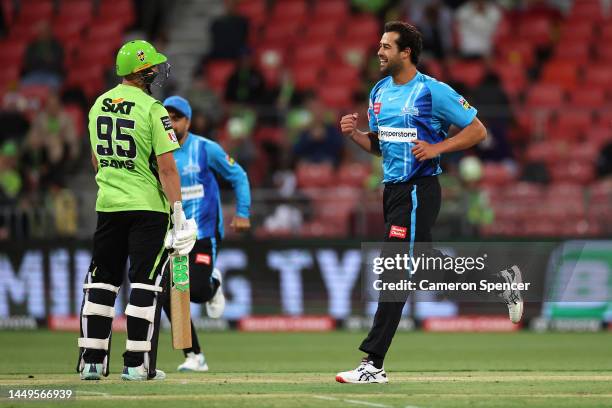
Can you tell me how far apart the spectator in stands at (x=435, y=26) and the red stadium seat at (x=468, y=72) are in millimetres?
346

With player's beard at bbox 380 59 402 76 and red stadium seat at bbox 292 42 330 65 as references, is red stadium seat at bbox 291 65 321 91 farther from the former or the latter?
player's beard at bbox 380 59 402 76

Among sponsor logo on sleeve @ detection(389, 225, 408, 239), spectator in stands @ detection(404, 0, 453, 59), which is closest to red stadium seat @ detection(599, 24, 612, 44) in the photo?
spectator in stands @ detection(404, 0, 453, 59)

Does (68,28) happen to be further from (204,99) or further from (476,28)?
(476,28)

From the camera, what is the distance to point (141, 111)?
9.62 m

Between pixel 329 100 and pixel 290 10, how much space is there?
116 inches

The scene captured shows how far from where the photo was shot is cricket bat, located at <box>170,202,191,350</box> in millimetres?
9898

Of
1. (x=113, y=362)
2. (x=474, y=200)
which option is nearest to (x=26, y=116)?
(x=474, y=200)

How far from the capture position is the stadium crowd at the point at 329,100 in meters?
18.4

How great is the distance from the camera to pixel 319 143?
66.7 feet

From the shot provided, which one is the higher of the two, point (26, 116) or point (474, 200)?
point (26, 116)

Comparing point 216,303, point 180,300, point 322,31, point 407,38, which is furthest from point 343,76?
point 180,300

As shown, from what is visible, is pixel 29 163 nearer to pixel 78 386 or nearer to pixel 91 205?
pixel 91 205

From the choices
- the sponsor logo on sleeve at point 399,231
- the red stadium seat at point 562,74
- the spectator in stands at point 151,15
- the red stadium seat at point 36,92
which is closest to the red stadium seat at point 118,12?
the spectator in stands at point 151,15

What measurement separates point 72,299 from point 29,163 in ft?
9.61
